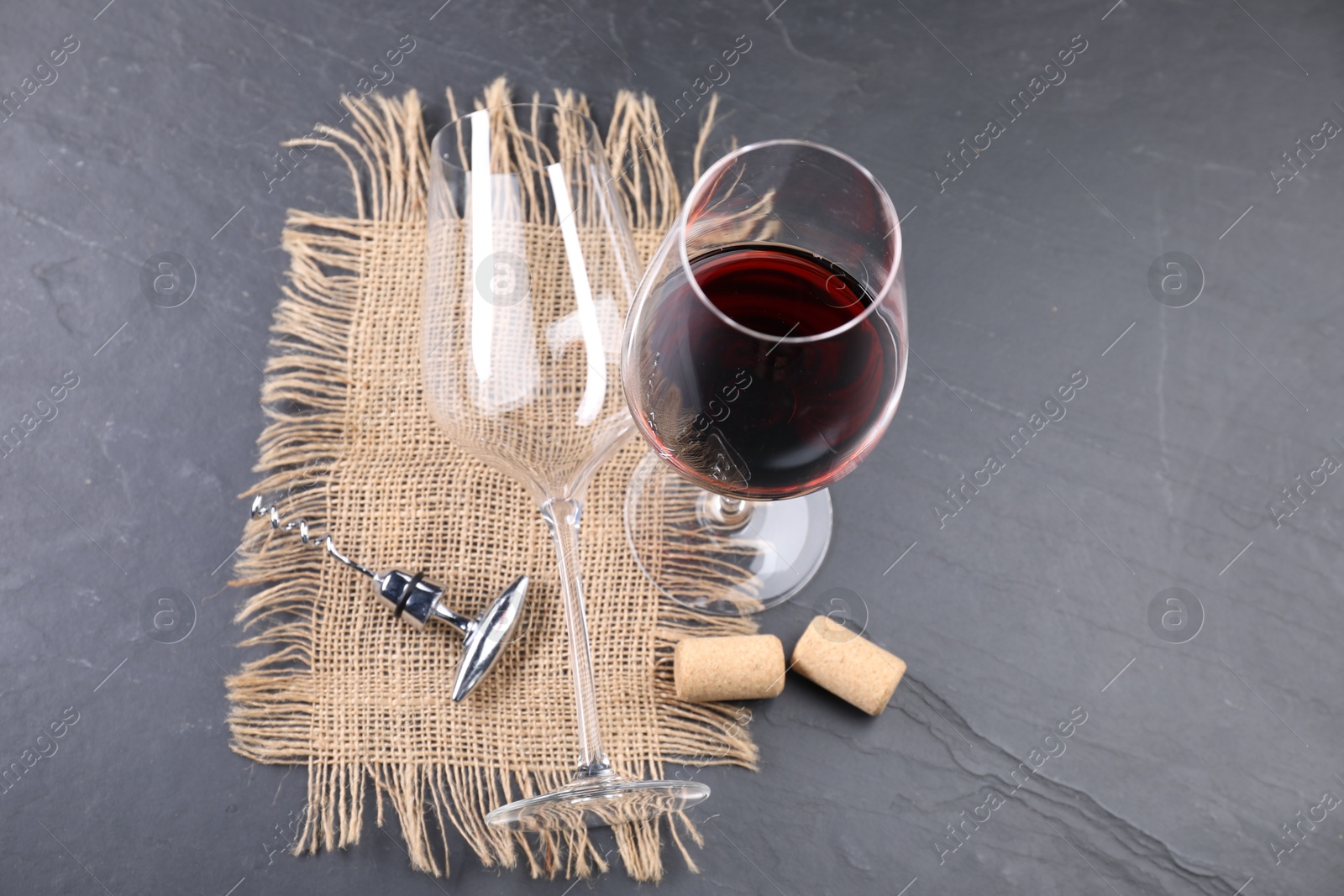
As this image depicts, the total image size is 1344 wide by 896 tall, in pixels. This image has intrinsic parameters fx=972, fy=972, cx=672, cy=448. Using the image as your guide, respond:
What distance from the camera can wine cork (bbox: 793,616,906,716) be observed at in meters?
0.84

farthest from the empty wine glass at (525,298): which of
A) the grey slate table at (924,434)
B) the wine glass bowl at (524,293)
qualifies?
the grey slate table at (924,434)

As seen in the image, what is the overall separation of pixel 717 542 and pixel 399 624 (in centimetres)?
29

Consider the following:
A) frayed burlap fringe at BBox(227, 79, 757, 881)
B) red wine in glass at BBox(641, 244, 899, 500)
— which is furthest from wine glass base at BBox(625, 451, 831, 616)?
red wine in glass at BBox(641, 244, 899, 500)

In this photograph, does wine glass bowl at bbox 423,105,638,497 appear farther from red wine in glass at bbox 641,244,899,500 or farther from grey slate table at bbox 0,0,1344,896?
grey slate table at bbox 0,0,1344,896

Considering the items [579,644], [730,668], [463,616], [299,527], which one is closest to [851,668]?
[730,668]

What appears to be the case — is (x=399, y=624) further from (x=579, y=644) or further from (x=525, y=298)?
(x=525, y=298)

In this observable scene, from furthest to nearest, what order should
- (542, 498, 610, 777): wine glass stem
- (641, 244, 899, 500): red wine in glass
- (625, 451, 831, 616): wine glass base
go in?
1. (625, 451, 831, 616): wine glass base
2. (542, 498, 610, 777): wine glass stem
3. (641, 244, 899, 500): red wine in glass

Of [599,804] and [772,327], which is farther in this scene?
[599,804]

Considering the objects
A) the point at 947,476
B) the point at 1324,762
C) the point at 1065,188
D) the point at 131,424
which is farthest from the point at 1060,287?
the point at 131,424

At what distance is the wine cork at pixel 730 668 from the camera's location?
830 mm

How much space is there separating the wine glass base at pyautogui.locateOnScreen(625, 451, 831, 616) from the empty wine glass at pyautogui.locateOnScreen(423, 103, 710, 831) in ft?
0.66

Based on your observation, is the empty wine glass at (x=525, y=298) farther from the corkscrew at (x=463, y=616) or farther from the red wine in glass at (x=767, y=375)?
the corkscrew at (x=463, y=616)

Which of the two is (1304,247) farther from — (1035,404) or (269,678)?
(269,678)

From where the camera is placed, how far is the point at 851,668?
84cm
